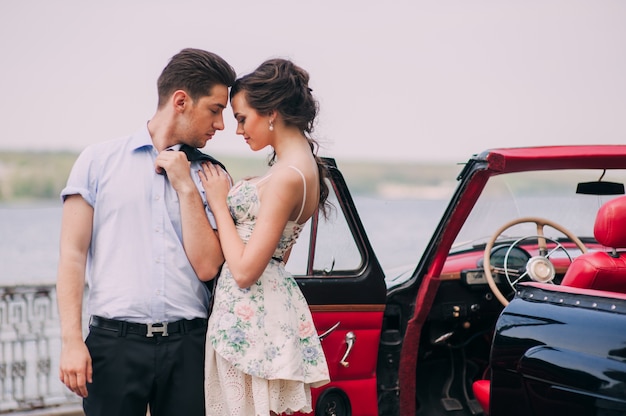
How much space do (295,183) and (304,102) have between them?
0.35 m

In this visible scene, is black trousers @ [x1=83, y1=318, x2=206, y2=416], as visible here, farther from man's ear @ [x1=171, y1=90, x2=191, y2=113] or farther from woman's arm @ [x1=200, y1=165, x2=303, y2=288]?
man's ear @ [x1=171, y1=90, x2=191, y2=113]

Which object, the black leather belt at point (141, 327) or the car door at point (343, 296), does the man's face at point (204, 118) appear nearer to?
the black leather belt at point (141, 327)

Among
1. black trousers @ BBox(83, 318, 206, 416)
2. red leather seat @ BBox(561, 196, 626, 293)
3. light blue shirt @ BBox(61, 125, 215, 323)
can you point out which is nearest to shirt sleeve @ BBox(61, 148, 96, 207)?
light blue shirt @ BBox(61, 125, 215, 323)

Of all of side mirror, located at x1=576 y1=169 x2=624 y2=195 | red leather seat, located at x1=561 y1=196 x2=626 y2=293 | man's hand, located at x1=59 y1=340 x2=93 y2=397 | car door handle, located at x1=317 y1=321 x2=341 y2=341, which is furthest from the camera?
side mirror, located at x1=576 y1=169 x2=624 y2=195

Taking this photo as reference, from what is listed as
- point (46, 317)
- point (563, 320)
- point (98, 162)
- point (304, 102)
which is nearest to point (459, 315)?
point (563, 320)

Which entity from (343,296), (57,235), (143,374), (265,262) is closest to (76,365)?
(143,374)

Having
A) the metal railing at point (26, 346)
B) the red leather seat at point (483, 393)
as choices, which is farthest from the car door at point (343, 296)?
the metal railing at point (26, 346)

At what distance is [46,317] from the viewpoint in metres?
6.98

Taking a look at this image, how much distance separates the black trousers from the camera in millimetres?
2775

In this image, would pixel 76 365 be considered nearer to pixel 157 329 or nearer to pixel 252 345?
pixel 157 329

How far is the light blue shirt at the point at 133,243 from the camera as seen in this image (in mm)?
2826

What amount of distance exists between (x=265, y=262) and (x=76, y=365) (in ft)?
2.35

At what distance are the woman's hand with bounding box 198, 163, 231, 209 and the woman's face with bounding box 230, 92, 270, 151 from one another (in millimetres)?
169

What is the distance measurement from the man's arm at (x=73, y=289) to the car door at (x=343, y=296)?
4.00 feet
